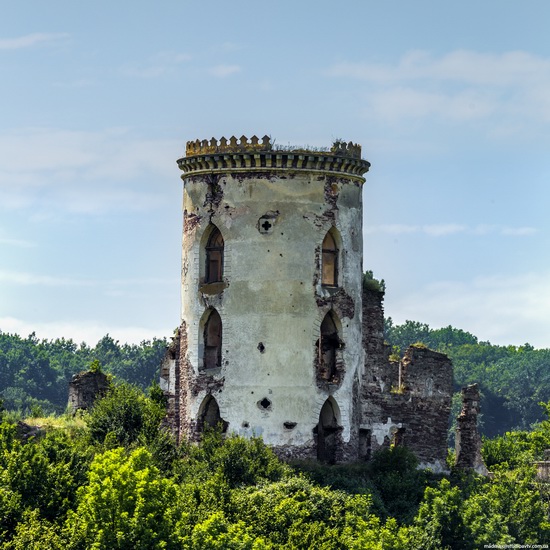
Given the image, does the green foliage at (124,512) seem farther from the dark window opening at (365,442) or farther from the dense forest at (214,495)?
the dark window opening at (365,442)

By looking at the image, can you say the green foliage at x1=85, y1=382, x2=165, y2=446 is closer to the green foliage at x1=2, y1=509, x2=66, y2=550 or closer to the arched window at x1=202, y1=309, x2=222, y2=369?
the arched window at x1=202, y1=309, x2=222, y2=369

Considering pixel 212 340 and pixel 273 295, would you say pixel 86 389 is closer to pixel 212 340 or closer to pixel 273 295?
pixel 212 340

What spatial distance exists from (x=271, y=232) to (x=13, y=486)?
8.48 meters

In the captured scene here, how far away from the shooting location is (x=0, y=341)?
112 metres

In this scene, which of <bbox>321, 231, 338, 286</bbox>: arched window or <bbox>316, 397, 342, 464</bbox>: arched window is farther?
<bbox>321, 231, 338, 286</bbox>: arched window

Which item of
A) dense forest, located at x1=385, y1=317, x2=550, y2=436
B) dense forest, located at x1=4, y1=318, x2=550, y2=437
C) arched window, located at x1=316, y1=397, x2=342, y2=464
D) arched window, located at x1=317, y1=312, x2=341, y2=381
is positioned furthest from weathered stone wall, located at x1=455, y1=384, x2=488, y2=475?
dense forest, located at x1=385, y1=317, x2=550, y2=436

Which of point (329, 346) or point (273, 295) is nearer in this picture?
point (273, 295)

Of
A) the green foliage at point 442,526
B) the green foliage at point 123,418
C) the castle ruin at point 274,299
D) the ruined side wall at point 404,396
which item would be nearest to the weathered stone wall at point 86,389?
the green foliage at point 123,418

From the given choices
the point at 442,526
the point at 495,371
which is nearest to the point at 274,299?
the point at 442,526

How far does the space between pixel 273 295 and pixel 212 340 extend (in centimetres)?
204

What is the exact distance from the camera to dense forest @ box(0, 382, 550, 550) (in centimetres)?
4038

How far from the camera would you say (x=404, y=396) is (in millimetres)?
49406

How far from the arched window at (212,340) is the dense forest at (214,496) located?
184 centimetres

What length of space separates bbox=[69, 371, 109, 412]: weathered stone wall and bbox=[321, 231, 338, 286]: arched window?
714cm
